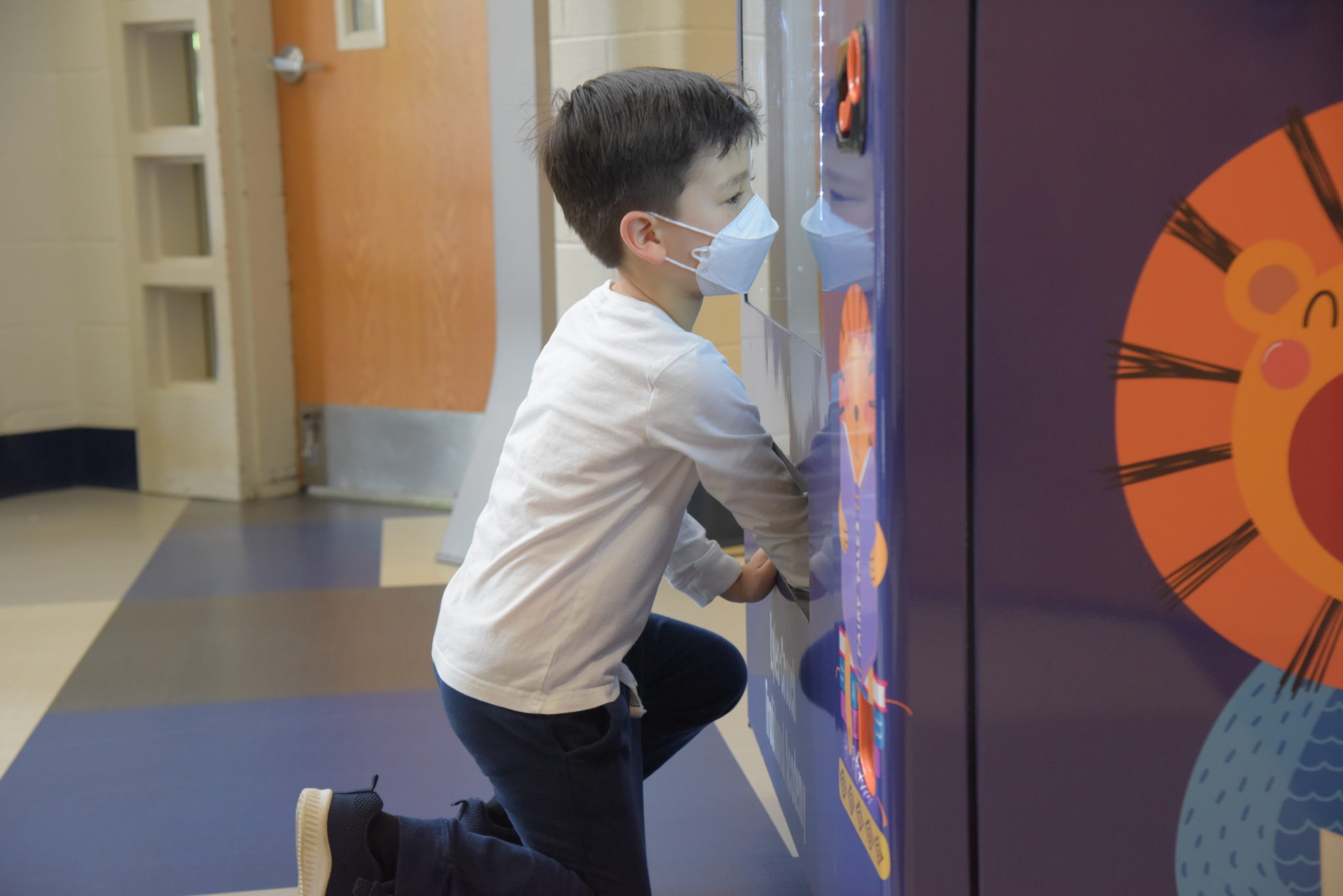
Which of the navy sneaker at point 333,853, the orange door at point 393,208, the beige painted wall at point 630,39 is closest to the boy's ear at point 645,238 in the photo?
the navy sneaker at point 333,853

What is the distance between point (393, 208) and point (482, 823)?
215 centimetres

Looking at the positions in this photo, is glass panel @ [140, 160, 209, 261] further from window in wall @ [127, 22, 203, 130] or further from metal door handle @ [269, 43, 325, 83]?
metal door handle @ [269, 43, 325, 83]

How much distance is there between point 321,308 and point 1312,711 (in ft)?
9.43

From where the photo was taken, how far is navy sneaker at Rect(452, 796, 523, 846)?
49.3 inches

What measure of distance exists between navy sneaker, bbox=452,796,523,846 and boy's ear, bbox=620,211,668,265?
0.59m

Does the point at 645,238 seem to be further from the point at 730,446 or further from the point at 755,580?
the point at 755,580

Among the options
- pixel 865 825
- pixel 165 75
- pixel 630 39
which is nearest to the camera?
pixel 865 825

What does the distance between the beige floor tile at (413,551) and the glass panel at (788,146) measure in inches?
55.6

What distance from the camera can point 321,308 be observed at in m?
3.26

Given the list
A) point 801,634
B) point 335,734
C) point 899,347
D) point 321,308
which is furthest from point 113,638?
point 899,347

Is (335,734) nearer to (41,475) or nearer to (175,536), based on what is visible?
(175,536)

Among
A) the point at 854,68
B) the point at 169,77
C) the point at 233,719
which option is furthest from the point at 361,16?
the point at 854,68

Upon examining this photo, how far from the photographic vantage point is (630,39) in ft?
8.00

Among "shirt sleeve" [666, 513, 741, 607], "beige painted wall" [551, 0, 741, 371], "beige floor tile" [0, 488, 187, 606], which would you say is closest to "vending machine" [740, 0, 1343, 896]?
"shirt sleeve" [666, 513, 741, 607]
